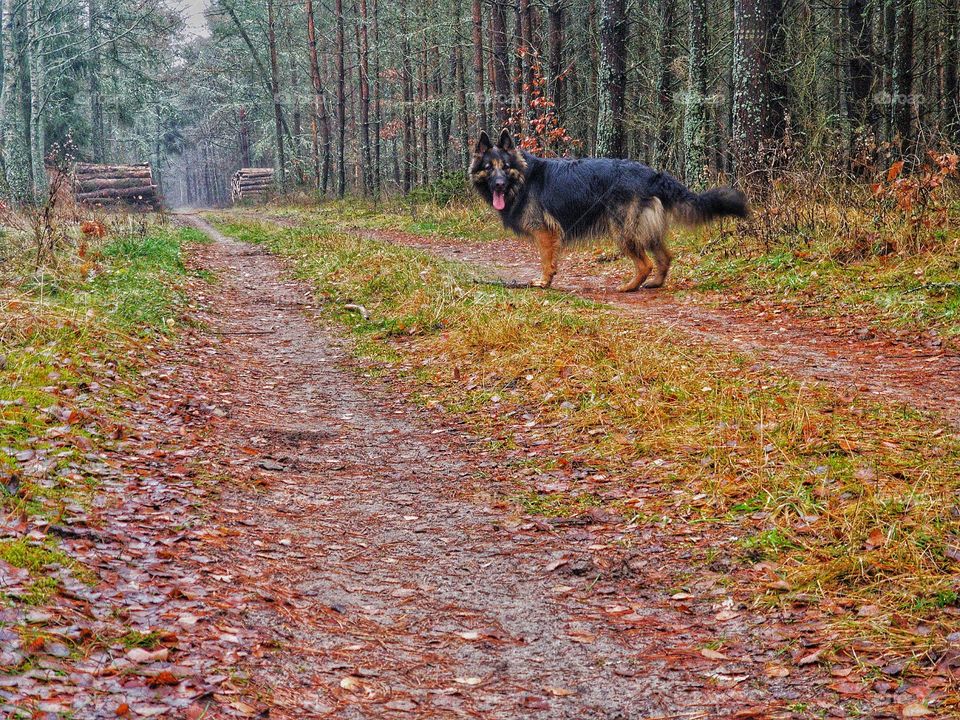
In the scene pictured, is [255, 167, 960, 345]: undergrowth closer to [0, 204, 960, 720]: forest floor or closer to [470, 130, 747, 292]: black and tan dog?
[470, 130, 747, 292]: black and tan dog

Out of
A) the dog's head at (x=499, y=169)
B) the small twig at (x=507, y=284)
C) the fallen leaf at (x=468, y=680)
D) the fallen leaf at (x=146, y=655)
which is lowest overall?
the fallen leaf at (x=468, y=680)

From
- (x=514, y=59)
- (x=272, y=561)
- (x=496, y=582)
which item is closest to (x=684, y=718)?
(x=496, y=582)

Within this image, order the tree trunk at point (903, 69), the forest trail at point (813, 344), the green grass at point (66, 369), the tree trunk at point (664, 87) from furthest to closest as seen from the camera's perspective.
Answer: the tree trunk at point (664, 87)
the tree trunk at point (903, 69)
the forest trail at point (813, 344)
the green grass at point (66, 369)

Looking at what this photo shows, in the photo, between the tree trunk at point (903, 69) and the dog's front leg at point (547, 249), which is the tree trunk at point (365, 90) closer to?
the tree trunk at point (903, 69)

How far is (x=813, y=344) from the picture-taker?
758cm

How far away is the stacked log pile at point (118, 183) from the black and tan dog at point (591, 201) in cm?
2622

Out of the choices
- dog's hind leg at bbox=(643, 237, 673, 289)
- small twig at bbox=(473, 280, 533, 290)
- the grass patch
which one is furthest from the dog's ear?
the grass patch

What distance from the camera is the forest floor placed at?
10.1ft

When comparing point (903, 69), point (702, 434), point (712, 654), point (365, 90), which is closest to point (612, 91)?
point (903, 69)

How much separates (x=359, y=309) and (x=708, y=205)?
442 cm

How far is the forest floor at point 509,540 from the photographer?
10.1 ft

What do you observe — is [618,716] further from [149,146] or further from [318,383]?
[149,146]

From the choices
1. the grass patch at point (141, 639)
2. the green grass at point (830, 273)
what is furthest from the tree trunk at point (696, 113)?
the grass patch at point (141, 639)

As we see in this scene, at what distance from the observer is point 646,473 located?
516 centimetres
